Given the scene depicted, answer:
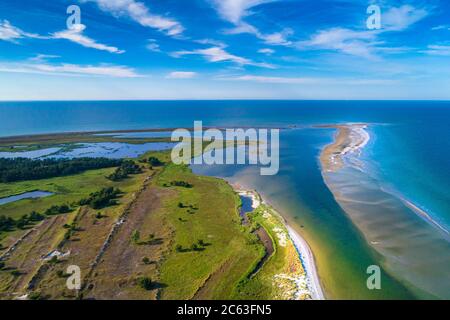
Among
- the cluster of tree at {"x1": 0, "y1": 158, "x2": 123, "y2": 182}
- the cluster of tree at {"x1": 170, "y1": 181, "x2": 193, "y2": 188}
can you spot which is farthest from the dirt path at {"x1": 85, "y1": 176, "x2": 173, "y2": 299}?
Result: the cluster of tree at {"x1": 0, "y1": 158, "x2": 123, "y2": 182}

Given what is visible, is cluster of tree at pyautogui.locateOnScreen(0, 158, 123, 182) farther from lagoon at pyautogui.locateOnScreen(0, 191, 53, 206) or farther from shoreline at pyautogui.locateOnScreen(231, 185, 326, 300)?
shoreline at pyautogui.locateOnScreen(231, 185, 326, 300)

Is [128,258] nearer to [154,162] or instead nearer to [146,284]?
[146,284]

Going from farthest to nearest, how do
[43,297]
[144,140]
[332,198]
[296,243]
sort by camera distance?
[144,140], [332,198], [296,243], [43,297]

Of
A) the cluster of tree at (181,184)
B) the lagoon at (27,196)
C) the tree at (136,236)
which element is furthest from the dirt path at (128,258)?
the lagoon at (27,196)
